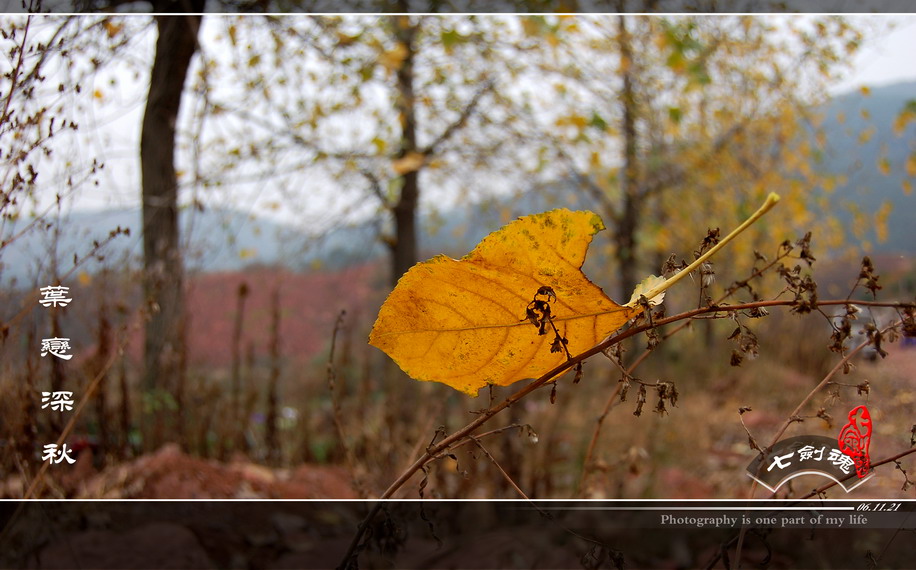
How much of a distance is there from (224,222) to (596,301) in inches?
68.0

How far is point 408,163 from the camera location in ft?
8.21

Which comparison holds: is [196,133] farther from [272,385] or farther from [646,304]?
[646,304]

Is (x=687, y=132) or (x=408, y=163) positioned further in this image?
(x=687, y=132)

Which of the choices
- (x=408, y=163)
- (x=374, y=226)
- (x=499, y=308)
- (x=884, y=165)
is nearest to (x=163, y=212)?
(x=408, y=163)

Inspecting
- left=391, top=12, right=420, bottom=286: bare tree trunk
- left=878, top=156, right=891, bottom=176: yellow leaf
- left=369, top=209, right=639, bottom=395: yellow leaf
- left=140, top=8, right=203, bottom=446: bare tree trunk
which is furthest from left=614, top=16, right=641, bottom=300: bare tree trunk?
left=369, top=209, right=639, bottom=395: yellow leaf

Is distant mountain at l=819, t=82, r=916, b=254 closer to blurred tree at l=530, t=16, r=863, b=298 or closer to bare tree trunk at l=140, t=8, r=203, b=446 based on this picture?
blurred tree at l=530, t=16, r=863, b=298

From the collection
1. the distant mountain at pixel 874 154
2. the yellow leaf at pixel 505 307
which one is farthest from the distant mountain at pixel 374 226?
the yellow leaf at pixel 505 307

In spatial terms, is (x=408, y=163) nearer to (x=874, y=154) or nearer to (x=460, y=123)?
(x=460, y=123)

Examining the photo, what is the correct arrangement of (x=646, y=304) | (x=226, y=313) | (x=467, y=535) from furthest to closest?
(x=226, y=313), (x=467, y=535), (x=646, y=304)

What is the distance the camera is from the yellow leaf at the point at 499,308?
0.60m

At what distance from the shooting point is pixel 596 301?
2.02ft

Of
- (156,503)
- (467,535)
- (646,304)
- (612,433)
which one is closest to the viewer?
(646,304)

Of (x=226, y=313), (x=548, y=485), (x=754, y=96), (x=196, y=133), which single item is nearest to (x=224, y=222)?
(x=196, y=133)

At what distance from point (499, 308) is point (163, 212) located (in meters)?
1.55
